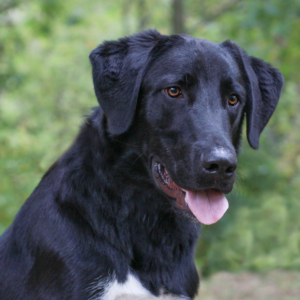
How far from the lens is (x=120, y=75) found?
2.61m

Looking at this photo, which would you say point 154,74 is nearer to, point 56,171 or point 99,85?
point 99,85

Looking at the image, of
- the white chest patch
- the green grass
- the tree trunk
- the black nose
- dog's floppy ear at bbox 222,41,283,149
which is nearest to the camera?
the black nose

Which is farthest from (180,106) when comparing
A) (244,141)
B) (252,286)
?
(244,141)

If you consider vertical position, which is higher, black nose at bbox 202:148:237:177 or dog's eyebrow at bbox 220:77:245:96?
dog's eyebrow at bbox 220:77:245:96

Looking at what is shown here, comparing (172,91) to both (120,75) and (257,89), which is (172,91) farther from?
(257,89)

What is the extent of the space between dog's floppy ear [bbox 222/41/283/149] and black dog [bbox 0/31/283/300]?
5.3 inches

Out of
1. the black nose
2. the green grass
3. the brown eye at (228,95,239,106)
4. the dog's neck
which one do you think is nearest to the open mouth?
the dog's neck

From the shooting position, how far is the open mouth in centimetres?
236

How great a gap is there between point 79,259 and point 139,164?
0.70 m

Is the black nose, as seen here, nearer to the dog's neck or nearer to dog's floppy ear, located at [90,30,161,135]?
the dog's neck

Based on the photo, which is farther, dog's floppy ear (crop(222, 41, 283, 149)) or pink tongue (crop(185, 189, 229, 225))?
dog's floppy ear (crop(222, 41, 283, 149))

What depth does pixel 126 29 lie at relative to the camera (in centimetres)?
1029

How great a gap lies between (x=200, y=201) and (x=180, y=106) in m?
0.57

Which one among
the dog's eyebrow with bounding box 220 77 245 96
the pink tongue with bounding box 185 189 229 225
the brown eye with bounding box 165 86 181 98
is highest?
the brown eye with bounding box 165 86 181 98
